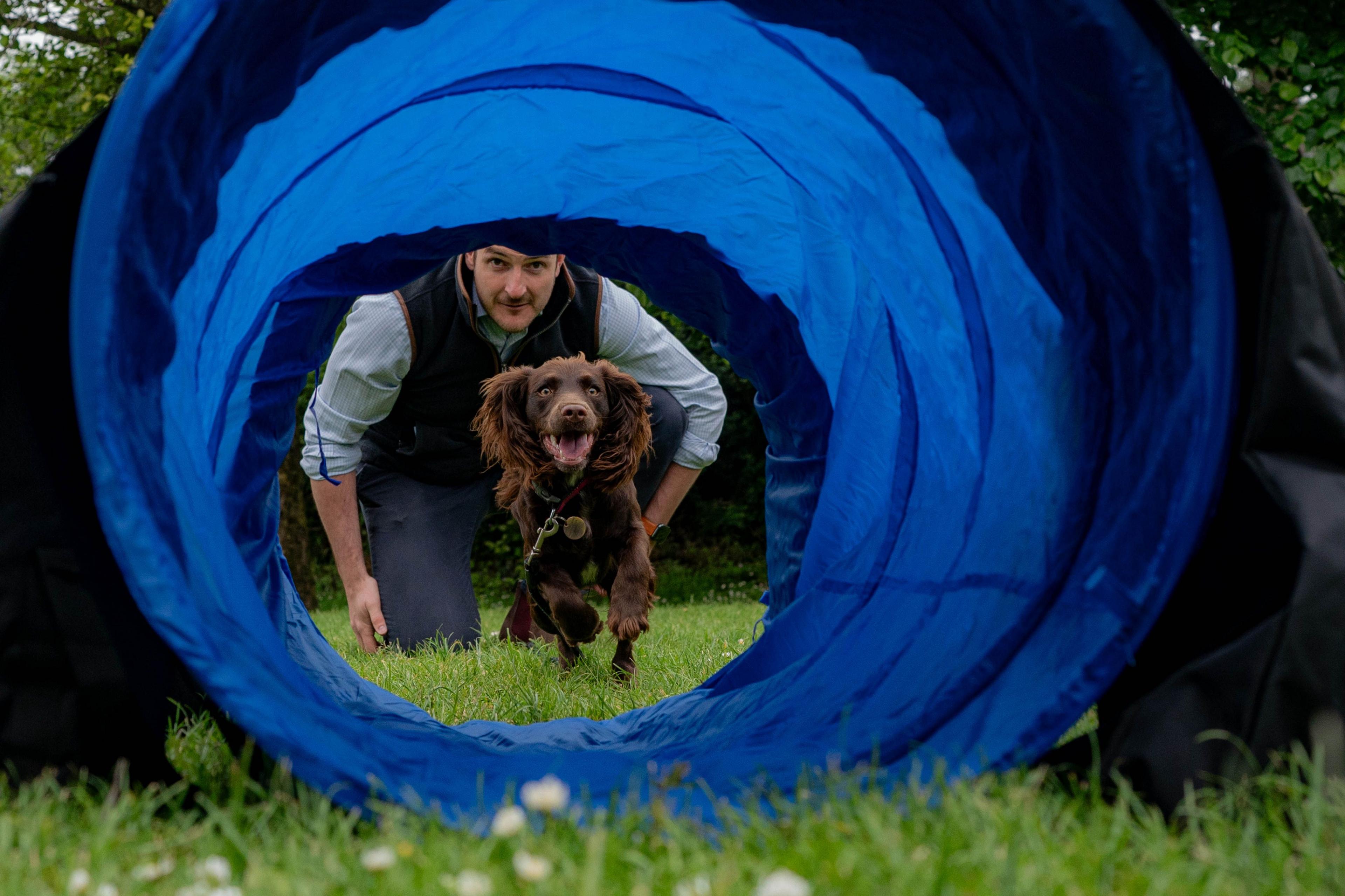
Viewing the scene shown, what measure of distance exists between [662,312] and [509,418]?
5.23 m

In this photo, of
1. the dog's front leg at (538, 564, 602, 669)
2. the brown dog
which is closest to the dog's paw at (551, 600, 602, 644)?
the dog's front leg at (538, 564, 602, 669)

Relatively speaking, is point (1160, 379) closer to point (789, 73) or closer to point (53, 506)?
point (789, 73)

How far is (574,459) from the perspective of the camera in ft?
13.2

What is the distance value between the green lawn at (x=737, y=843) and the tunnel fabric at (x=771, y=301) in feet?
0.44

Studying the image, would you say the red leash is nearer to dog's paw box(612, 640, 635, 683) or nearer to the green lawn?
dog's paw box(612, 640, 635, 683)

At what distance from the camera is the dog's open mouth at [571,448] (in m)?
4.00

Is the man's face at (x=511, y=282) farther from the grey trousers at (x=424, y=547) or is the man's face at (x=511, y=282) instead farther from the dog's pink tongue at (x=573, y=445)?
the grey trousers at (x=424, y=547)

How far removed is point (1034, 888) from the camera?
976 millimetres

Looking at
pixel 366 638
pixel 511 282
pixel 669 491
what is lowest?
pixel 366 638

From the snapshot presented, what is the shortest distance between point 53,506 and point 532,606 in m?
2.69

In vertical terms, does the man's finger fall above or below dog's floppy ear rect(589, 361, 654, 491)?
below

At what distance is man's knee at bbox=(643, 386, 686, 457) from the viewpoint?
447 centimetres

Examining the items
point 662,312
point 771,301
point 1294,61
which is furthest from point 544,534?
point 662,312

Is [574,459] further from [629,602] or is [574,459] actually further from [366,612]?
[366,612]
